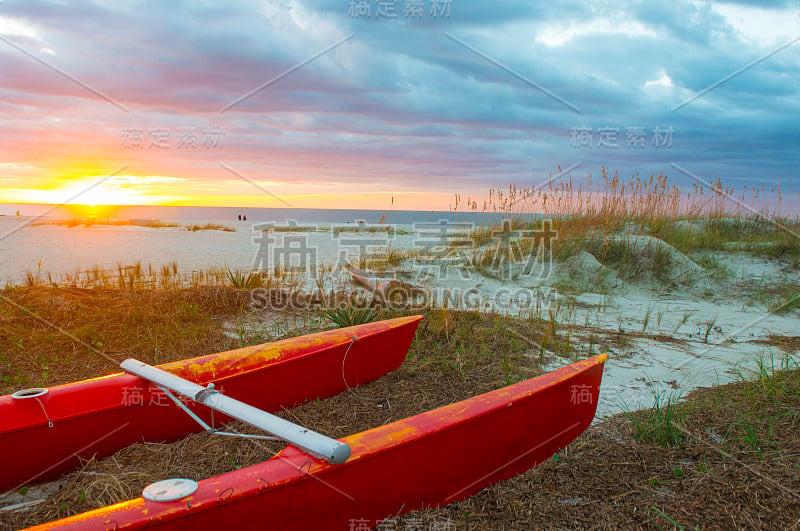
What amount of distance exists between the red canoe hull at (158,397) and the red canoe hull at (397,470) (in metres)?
1.31

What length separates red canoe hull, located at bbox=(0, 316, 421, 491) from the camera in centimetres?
269

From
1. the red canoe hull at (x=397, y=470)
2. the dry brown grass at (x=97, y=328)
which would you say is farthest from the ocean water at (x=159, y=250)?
the red canoe hull at (x=397, y=470)

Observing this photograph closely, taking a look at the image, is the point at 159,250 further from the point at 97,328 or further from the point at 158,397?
the point at 158,397

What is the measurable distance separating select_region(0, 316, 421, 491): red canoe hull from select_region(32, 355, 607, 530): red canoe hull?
131 centimetres

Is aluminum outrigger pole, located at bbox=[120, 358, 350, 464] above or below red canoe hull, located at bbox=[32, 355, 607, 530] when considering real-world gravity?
above

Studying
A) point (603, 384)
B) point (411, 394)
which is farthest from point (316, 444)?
point (603, 384)

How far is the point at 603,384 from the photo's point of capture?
4.25 meters

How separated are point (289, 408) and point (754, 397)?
342 centimetres

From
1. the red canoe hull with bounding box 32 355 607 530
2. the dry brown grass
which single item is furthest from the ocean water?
the red canoe hull with bounding box 32 355 607 530

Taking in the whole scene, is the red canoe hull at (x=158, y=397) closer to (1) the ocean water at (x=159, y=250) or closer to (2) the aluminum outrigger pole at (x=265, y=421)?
(2) the aluminum outrigger pole at (x=265, y=421)

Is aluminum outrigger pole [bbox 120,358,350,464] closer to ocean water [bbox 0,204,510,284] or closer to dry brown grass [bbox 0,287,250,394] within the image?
dry brown grass [bbox 0,287,250,394]

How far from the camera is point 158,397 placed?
10.1 ft

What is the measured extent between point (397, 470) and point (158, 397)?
168cm

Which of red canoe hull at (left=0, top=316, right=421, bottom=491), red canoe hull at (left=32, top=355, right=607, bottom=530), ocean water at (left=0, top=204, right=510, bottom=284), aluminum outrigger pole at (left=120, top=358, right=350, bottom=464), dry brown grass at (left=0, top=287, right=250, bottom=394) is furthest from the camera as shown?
ocean water at (left=0, top=204, right=510, bottom=284)
